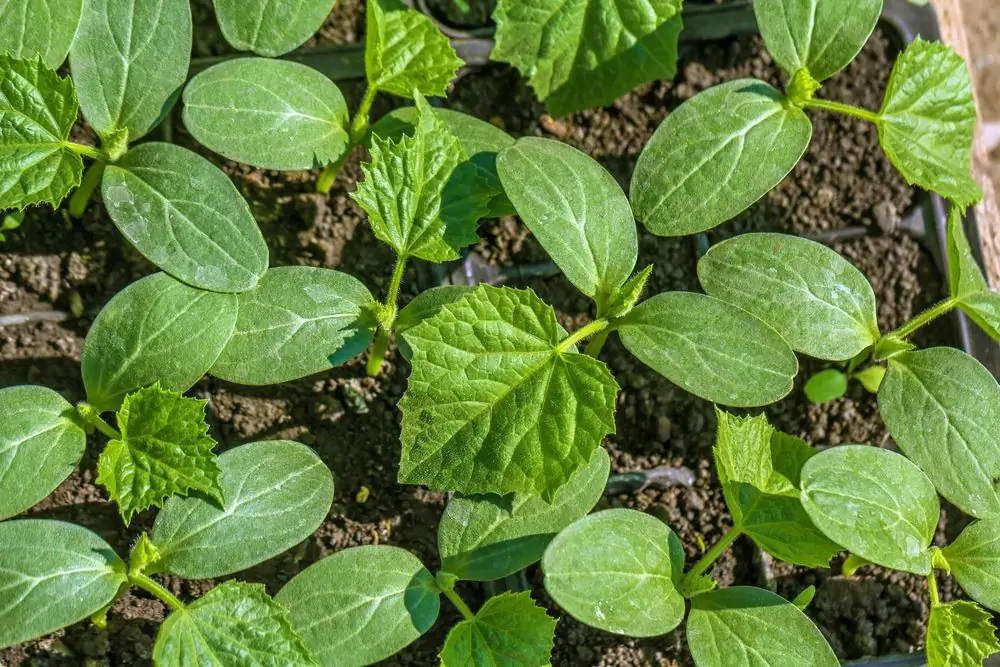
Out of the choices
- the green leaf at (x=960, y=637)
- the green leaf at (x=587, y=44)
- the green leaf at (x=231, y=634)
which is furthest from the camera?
the green leaf at (x=587, y=44)

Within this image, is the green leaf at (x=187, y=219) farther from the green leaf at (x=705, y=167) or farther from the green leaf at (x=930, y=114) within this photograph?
the green leaf at (x=930, y=114)

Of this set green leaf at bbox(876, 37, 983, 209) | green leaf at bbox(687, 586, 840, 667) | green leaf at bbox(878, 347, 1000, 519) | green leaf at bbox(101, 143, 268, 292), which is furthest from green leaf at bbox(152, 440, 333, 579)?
green leaf at bbox(876, 37, 983, 209)

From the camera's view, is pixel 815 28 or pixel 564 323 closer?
pixel 815 28

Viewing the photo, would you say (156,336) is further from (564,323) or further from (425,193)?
(564,323)

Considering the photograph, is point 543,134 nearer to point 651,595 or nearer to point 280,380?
point 280,380

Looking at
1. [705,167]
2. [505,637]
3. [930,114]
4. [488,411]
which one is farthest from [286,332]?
[930,114]

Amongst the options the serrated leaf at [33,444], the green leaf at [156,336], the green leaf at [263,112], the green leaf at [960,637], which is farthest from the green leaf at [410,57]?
the green leaf at [960,637]
